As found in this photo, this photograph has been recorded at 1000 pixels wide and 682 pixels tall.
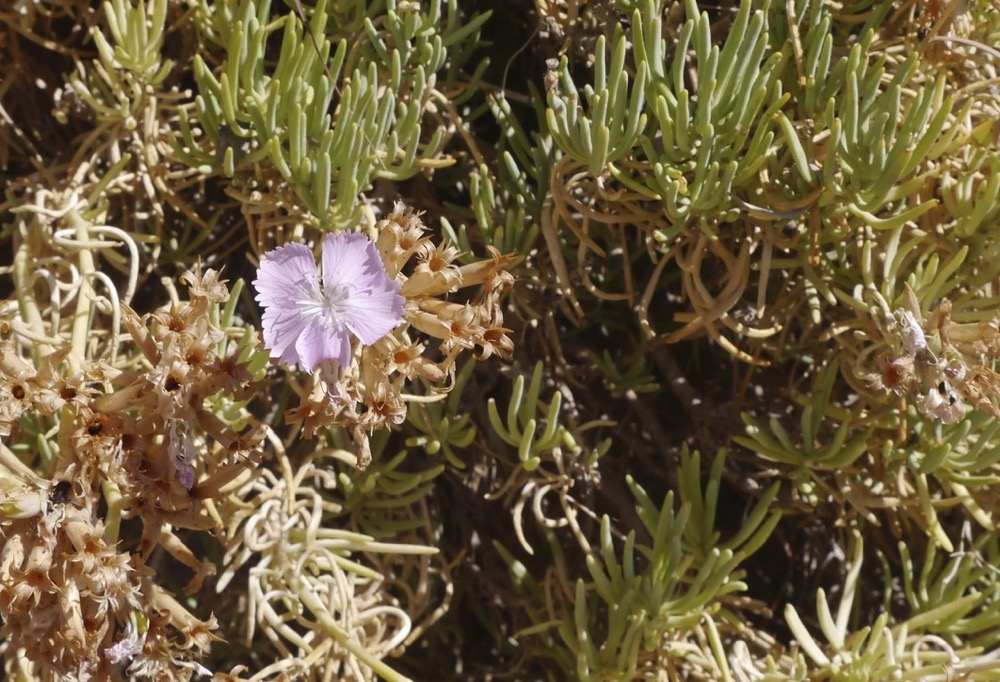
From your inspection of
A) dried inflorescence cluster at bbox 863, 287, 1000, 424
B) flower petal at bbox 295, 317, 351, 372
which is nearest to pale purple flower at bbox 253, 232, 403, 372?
flower petal at bbox 295, 317, 351, 372

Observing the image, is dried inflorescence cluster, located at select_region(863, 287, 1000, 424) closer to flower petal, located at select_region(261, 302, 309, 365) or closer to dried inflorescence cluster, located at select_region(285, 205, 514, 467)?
dried inflorescence cluster, located at select_region(285, 205, 514, 467)

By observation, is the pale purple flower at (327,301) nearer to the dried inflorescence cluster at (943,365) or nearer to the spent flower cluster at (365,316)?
the spent flower cluster at (365,316)

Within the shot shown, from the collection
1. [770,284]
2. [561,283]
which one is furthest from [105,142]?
[770,284]

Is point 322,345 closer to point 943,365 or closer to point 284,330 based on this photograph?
point 284,330

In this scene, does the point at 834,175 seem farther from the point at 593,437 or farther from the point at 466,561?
the point at 466,561

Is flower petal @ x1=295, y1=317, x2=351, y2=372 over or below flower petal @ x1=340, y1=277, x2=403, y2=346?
below

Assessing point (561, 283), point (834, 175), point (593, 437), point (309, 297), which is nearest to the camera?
point (309, 297)
